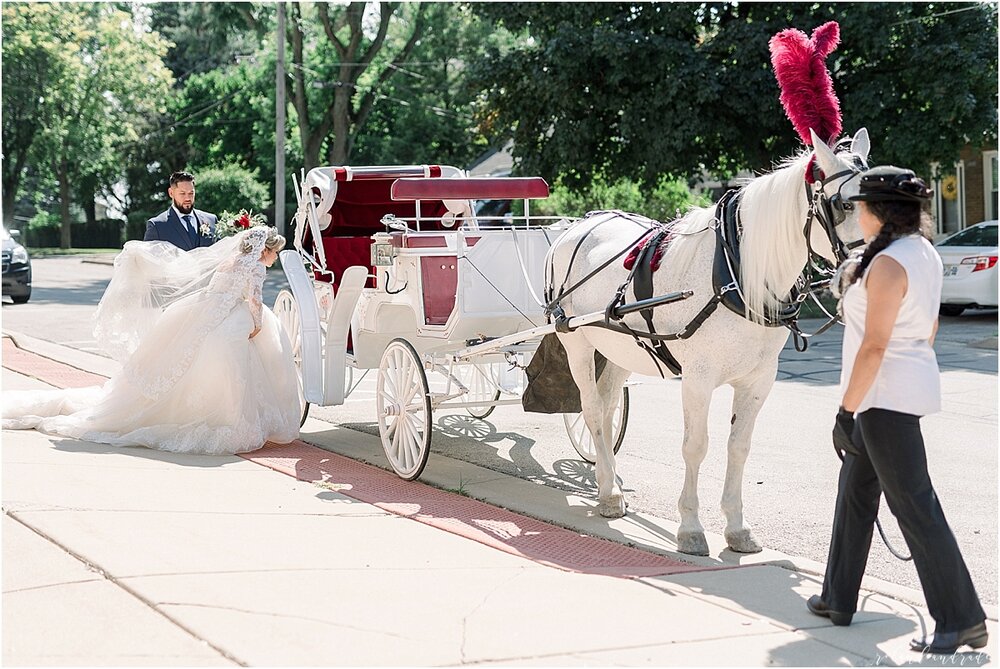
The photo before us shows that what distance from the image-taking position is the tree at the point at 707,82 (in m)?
19.2

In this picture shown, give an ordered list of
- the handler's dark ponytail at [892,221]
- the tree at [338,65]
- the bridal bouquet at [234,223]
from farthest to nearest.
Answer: the tree at [338,65], the bridal bouquet at [234,223], the handler's dark ponytail at [892,221]

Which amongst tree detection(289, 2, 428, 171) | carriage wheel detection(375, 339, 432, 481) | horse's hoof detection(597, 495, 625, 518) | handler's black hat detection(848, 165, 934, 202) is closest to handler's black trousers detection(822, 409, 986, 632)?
handler's black hat detection(848, 165, 934, 202)

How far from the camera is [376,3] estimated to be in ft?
120

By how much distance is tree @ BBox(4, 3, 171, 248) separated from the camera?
48906 millimetres

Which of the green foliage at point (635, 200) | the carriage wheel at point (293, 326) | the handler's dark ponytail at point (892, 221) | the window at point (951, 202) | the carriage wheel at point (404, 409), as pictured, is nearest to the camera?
the handler's dark ponytail at point (892, 221)

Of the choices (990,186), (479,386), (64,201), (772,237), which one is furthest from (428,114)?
(772,237)

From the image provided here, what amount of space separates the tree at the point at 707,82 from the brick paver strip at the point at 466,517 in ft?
42.6

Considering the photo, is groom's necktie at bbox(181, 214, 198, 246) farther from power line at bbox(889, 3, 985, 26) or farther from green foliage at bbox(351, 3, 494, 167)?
green foliage at bbox(351, 3, 494, 167)

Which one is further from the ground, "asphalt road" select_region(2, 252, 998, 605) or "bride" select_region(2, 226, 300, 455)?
"bride" select_region(2, 226, 300, 455)

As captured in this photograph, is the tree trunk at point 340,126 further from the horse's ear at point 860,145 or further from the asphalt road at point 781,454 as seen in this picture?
the horse's ear at point 860,145

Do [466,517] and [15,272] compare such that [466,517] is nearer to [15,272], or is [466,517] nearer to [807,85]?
[807,85]

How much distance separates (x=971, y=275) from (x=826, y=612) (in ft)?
49.5

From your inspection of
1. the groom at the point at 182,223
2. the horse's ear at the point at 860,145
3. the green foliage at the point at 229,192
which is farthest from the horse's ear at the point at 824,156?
the green foliage at the point at 229,192

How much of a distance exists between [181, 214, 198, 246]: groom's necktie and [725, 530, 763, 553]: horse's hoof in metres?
5.82
